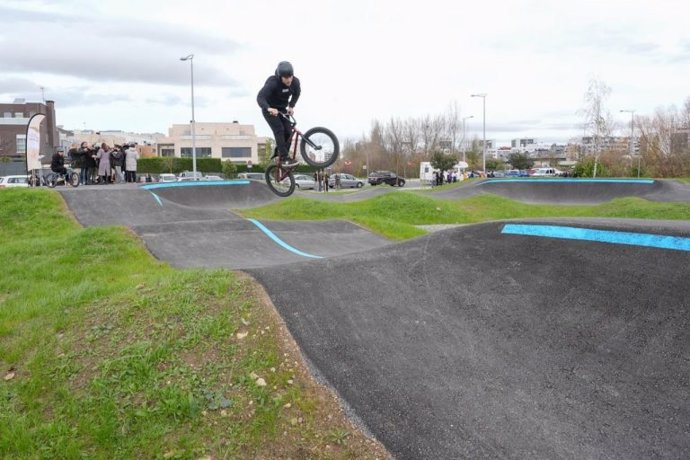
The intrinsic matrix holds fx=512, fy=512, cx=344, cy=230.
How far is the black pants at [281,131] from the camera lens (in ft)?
28.0

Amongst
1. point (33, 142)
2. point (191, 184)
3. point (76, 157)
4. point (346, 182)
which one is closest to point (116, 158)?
point (76, 157)

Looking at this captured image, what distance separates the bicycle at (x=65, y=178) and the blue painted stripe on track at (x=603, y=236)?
57.4 feet

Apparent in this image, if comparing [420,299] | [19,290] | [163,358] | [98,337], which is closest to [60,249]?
[19,290]

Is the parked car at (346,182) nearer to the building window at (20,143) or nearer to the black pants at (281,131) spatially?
the black pants at (281,131)

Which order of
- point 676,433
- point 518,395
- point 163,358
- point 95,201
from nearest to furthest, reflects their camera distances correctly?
1. point 676,433
2. point 518,395
3. point 163,358
4. point 95,201

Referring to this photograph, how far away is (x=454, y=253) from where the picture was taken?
7.02 m

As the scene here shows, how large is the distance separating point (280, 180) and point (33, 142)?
43.9ft

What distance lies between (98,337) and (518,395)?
169 inches

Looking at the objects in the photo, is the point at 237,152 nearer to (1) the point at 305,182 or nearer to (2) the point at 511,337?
(1) the point at 305,182

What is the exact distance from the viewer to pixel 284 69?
8016mm

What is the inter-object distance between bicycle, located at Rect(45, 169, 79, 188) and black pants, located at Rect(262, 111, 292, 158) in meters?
13.5

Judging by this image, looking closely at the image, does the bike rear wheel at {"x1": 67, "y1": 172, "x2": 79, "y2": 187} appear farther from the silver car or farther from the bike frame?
the silver car

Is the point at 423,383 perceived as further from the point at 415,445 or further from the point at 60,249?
the point at 60,249

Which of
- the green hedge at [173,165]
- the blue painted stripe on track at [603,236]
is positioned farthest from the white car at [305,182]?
the blue painted stripe on track at [603,236]
